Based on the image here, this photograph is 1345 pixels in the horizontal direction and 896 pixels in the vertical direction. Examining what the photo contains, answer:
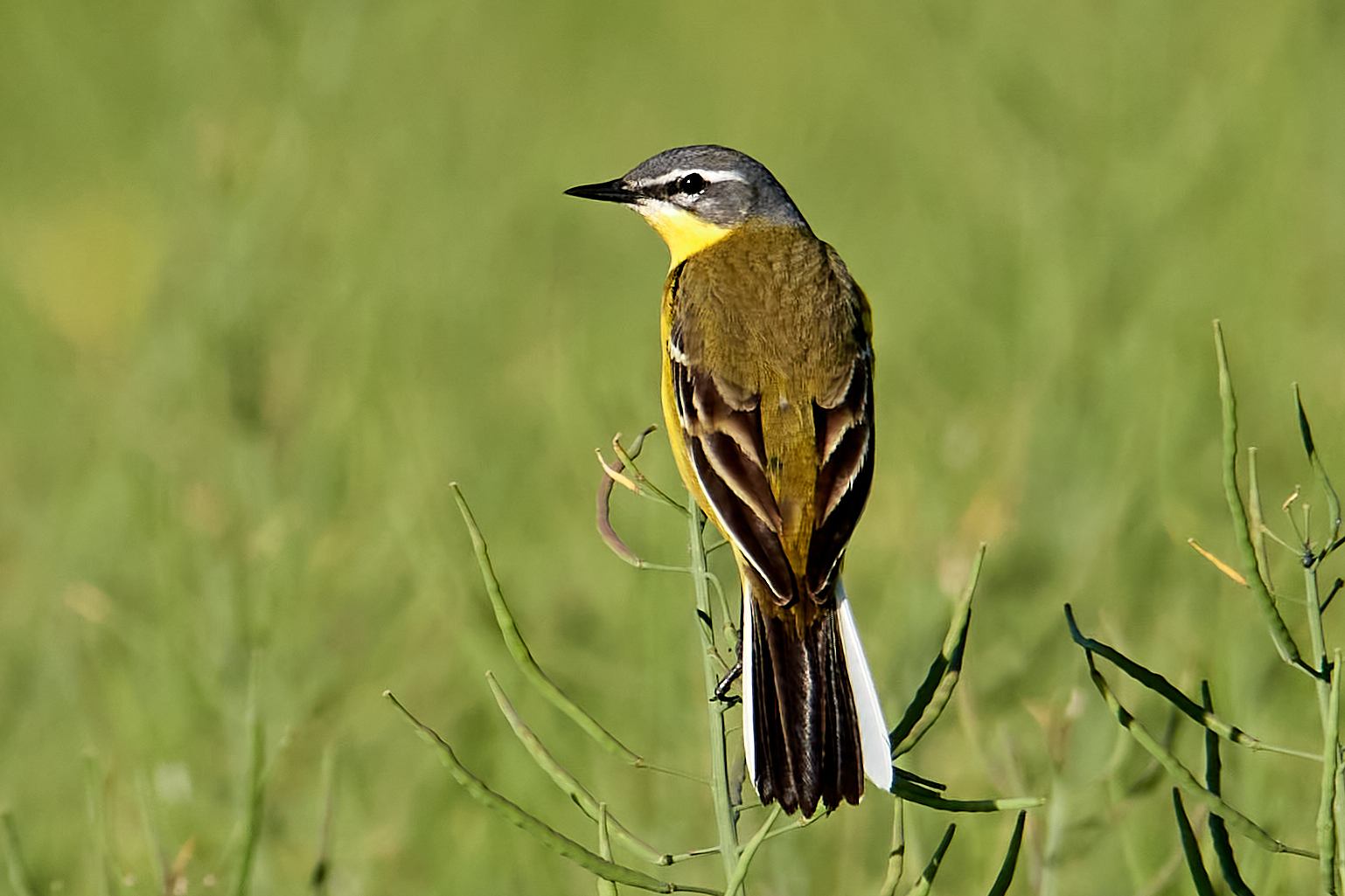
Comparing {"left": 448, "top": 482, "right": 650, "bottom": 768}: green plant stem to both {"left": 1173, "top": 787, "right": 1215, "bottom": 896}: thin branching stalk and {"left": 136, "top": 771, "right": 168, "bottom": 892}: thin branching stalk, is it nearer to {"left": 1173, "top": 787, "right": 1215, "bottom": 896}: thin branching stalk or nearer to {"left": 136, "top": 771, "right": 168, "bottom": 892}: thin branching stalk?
Answer: {"left": 1173, "top": 787, "right": 1215, "bottom": 896}: thin branching stalk

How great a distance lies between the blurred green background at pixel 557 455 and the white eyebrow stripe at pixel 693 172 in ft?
2.95

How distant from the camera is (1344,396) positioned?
750 centimetres

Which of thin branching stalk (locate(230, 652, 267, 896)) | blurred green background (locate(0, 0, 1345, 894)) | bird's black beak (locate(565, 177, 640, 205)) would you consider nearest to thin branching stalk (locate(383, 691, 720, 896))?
thin branching stalk (locate(230, 652, 267, 896))

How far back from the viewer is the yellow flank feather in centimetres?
516

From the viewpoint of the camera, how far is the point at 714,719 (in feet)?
10.1

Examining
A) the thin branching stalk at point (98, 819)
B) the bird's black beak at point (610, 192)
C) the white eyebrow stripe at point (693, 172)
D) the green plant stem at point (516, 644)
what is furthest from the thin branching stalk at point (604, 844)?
the white eyebrow stripe at point (693, 172)

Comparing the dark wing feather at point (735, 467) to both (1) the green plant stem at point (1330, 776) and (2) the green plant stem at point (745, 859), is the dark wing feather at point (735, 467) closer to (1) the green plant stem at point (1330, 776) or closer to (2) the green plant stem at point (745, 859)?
(2) the green plant stem at point (745, 859)

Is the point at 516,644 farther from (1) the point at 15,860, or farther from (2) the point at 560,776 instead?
(1) the point at 15,860

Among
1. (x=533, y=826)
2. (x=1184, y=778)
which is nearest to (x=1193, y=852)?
(x=1184, y=778)

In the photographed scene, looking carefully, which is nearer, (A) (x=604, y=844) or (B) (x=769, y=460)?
(A) (x=604, y=844)

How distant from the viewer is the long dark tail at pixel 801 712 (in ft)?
10.3

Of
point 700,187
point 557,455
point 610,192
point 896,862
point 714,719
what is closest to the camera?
point 896,862

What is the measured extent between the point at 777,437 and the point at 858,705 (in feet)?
2.75

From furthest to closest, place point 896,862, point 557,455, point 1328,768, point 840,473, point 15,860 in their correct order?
point 557,455 → point 840,473 → point 15,860 → point 896,862 → point 1328,768
